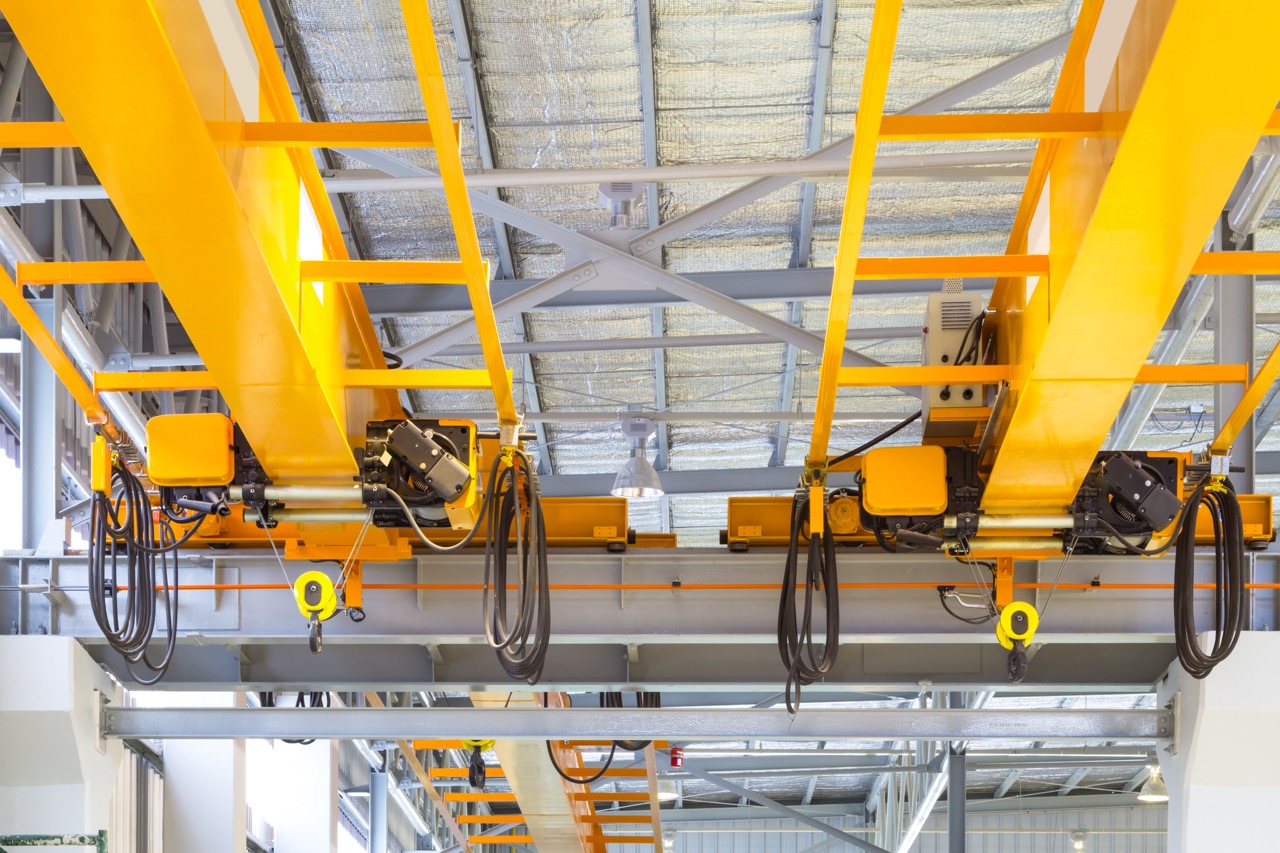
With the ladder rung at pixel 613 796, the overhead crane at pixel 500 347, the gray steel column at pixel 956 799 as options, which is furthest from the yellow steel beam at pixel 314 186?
the gray steel column at pixel 956 799

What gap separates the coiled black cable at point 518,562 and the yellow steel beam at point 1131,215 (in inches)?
91.8

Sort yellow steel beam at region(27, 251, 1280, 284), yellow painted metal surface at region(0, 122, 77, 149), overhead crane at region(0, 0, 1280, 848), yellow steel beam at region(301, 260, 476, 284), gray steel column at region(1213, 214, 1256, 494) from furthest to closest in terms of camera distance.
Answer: gray steel column at region(1213, 214, 1256, 494), yellow steel beam at region(301, 260, 476, 284), yellow steel beam at region(27, 251, 1280, 284), yellow painted metal surface at region(0, 122, 77, 149), overhead crane at region(0, 0, 1280, 848)

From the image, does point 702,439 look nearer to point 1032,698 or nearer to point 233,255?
point 1032,698

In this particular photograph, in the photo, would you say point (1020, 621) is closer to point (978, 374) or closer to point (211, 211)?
point (978, 374)

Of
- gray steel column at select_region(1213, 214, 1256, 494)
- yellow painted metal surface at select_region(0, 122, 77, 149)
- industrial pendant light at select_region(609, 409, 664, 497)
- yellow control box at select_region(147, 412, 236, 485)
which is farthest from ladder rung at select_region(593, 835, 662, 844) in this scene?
yellow painted metal surface at select_region(0, 122, 77, 149)

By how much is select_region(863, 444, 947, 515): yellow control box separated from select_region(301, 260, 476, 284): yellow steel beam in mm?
2478

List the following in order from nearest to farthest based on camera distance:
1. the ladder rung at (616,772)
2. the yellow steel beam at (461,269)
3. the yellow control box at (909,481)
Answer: the yellow steel beam at (461,269) → the yellow control box at (909,481) → the ladder rung at (616,772)

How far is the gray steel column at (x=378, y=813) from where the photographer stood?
66.5ft

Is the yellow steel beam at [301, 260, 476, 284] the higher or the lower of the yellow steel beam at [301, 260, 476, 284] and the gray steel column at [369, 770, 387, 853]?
the higher

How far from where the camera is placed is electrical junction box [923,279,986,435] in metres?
8.35

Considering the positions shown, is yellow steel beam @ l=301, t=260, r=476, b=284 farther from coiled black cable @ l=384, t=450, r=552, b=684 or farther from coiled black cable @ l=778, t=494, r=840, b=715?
coiled black cable @ l=778, t=494, r=840, b=715

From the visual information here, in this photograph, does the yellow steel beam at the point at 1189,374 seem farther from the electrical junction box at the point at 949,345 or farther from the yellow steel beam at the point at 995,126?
the yellow steel beam at the point at 995,126

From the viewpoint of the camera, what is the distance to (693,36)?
36.3 ft

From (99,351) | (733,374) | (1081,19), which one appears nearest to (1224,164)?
(1081,19)
